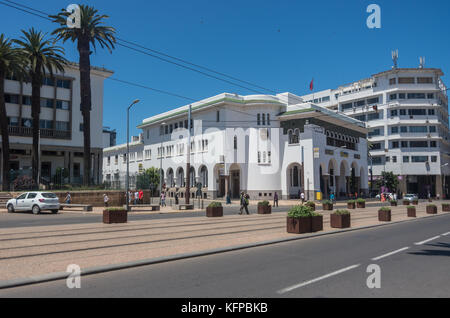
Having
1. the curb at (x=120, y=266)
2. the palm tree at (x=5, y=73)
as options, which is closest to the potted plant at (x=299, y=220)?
the curb at (x=120, y=266)

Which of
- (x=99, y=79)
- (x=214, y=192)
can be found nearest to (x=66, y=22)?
(x=99, y=79)

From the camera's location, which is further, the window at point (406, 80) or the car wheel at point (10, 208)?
the window at point (406, 80)

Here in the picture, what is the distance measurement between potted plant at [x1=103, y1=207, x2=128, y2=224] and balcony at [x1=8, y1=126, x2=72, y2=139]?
98.9ft

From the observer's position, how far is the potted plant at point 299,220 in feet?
46.6

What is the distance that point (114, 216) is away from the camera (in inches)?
728

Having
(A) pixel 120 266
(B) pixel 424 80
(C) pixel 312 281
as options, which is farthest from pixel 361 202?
(B) pixel 424 80

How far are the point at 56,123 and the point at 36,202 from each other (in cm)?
2264

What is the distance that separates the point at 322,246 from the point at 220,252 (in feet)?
10.9

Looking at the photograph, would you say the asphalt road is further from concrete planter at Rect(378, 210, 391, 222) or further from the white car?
the white car

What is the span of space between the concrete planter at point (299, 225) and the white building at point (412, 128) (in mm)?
61250

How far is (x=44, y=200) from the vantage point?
993 inches

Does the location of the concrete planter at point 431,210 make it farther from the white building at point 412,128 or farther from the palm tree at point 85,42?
the white building at point 412,128

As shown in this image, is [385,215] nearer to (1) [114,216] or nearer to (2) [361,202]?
(1) [114,216]

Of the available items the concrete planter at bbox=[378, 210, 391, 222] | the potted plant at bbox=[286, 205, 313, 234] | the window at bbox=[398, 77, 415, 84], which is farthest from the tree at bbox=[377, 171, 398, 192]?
the potted plant at bbox=[286, 205, 313, 234]
